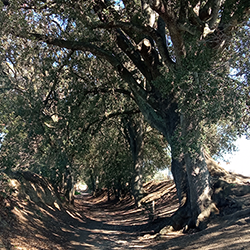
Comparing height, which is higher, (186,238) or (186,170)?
(186,170)

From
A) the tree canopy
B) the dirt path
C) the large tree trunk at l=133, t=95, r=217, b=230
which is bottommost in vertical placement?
the dirt path

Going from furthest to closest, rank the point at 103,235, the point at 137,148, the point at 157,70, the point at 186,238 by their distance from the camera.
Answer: the point at 137,148
the point at 103,235
the point at 157,70
the point at 186,238

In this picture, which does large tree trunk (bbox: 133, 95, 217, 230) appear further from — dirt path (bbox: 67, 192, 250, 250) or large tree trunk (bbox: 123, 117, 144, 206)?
large tree trunk (bbox: 123, 117, 144, 206)

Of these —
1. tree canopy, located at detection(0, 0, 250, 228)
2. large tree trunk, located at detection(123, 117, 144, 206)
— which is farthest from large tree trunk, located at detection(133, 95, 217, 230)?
large tree trunk, located at detection(123, 117, 144, 206)

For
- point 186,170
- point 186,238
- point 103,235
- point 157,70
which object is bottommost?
point 186,238

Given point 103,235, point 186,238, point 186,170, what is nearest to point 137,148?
point 103,235

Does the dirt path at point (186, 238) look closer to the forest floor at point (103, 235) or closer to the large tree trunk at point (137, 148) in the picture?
the forest floor at point (103, 235)

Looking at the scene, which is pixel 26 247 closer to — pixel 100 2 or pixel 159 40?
pixel 159 40

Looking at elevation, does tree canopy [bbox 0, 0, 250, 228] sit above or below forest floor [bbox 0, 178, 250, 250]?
above

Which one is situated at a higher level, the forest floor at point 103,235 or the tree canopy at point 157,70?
the tree canopy at point 157,70

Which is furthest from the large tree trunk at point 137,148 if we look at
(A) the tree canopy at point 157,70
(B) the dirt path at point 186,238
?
(B) the dirt path at point 186,238

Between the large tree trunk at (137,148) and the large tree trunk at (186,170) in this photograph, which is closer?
the large tree trunk at (186,170)

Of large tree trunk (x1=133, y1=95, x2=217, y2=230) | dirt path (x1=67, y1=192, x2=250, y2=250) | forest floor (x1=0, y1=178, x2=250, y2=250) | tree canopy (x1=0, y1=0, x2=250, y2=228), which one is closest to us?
dirt path (x1=67, y1=192, x2=250, y2=250)

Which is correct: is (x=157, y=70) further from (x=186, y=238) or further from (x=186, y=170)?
(x=186, y=238)
